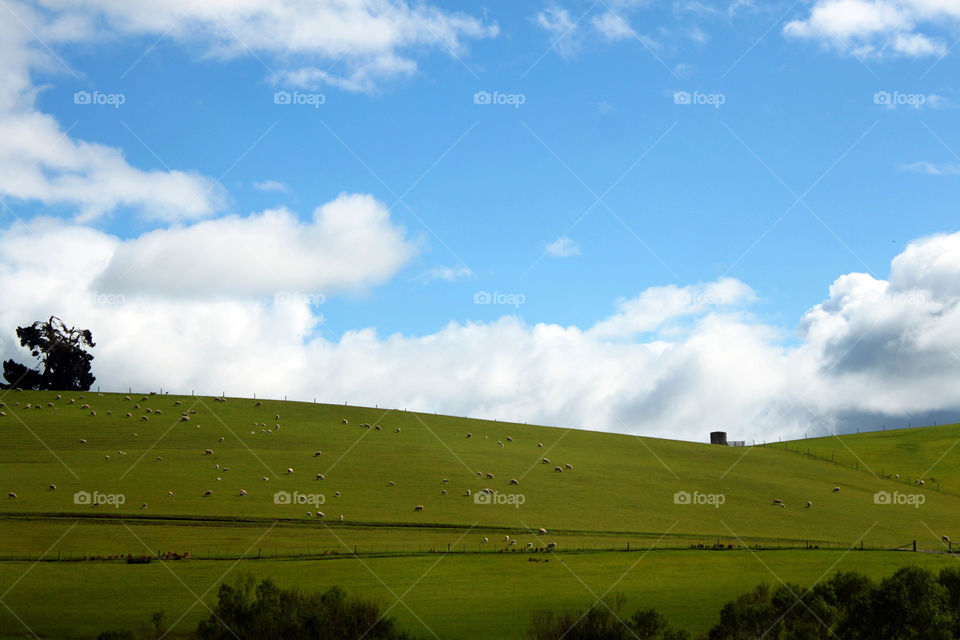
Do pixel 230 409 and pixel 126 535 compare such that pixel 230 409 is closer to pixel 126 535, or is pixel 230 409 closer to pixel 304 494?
pixel 304 494

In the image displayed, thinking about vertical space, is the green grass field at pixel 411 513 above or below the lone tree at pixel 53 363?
below

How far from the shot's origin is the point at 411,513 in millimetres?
71312

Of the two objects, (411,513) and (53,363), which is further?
(53,363)

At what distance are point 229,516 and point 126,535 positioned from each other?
311 inches

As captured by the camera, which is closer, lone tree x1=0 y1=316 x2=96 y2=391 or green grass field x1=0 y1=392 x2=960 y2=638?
green grass field x1=0 y1=392 x2=960 y2=638

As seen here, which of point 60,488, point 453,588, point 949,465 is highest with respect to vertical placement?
point 949,465

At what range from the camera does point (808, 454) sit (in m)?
121

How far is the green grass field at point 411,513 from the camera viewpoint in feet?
164

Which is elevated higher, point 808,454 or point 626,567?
point 808,454

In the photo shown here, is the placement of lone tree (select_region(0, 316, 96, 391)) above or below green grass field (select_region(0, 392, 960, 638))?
above

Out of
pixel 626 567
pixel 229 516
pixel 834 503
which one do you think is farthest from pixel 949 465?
pixel 229 516

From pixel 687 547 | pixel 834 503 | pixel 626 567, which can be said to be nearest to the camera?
pixel 626 567

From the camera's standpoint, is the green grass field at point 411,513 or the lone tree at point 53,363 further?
the lone tree at point 53,363

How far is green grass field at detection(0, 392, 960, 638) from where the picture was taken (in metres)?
50.0
